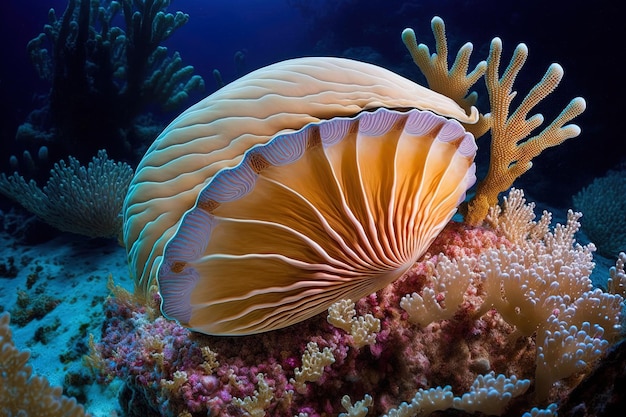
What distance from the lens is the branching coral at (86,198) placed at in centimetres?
507

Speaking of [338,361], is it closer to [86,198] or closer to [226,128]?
[226,128]

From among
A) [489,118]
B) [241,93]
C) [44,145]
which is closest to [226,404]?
[241,93]

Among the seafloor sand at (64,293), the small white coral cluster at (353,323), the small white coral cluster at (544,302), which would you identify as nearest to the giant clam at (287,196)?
the small white coral cluster at (353,323)

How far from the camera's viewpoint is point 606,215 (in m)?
6.66

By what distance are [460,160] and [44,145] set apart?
8155 mm

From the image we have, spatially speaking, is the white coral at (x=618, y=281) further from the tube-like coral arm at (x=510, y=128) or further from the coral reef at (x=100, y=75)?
the coral reef at (x=100, y=75)

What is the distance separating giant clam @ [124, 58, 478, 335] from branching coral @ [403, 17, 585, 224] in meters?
0.91

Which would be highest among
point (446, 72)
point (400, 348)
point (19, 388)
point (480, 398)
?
point (446, 72)

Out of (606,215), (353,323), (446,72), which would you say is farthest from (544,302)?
(606,215)

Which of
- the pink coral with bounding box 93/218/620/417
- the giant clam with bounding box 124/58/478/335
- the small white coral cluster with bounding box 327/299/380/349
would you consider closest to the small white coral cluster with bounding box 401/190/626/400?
the pink coral with bounding box 93/218/620/417

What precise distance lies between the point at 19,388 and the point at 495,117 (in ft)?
9.58

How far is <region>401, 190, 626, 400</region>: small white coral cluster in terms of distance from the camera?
59.7 inches

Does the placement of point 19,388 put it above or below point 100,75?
above

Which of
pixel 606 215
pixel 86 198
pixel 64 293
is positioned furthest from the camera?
pixel 606 215
